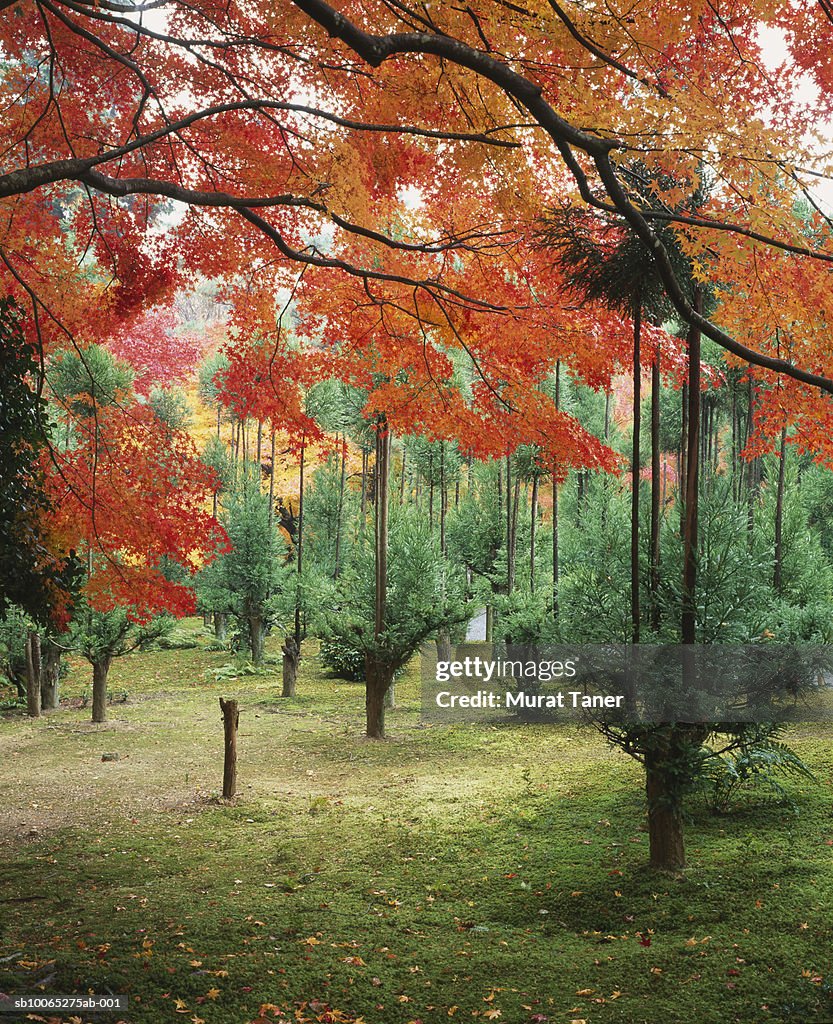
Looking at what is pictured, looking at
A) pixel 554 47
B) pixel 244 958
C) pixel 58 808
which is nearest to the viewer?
pixel 244 958

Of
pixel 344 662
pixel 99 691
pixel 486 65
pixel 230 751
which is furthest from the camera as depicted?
pixel 344 662

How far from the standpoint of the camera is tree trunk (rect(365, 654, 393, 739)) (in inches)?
465

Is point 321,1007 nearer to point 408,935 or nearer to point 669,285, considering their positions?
point 408,935

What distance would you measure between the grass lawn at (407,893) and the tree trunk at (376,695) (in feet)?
3.49

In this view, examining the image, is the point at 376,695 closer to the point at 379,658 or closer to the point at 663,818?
the point at 379,658

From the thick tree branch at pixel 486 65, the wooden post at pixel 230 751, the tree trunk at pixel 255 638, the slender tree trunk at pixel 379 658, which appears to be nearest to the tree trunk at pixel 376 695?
the slender tree trunk at pixel 379 658

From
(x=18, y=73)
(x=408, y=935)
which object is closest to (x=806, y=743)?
(x=408, y=935)

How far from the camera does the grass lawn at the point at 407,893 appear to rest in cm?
396

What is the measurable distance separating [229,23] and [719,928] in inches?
288

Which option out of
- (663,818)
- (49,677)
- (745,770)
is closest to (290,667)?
(49,677)

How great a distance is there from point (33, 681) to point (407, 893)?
409 inches

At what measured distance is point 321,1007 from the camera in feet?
12.8

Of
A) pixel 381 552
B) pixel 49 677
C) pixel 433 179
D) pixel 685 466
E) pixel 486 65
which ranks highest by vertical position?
pixel 433 179

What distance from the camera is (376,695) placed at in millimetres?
11812
